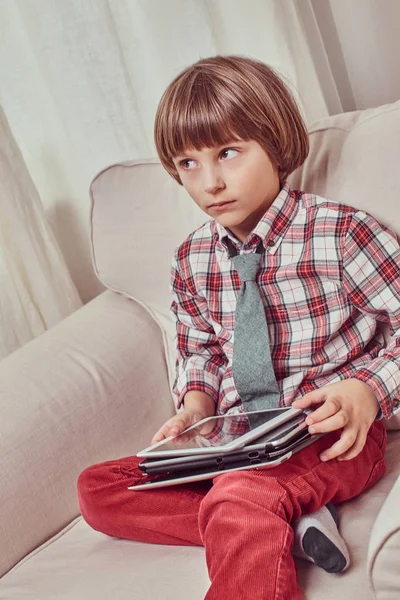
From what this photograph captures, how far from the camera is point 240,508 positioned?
2.83 ft

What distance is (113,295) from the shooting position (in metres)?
1.52

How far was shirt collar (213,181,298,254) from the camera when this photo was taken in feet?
3.60

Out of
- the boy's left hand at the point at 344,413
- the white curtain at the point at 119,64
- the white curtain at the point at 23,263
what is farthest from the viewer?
the white curtain at the point at 23,263

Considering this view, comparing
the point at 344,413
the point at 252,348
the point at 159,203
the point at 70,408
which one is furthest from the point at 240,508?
the point at 159,203

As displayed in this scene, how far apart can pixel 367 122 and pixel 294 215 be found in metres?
0.20

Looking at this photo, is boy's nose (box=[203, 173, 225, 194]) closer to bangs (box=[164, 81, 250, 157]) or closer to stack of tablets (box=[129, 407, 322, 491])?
bangs (box=[164, 81, 250, 157])

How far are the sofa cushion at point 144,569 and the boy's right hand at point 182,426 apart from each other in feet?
0.49

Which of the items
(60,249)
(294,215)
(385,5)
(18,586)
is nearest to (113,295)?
(60,249)

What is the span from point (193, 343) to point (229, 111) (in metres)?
0.40

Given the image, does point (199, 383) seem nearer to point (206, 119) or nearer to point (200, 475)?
point (200, 475)

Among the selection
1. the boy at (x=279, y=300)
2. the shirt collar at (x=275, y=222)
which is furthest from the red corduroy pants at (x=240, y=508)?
the shirt collar at (x=275, y=222)

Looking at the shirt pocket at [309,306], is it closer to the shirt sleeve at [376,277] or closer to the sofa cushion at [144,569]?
the shirt sleeve at [376,277]

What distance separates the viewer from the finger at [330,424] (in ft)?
2.92

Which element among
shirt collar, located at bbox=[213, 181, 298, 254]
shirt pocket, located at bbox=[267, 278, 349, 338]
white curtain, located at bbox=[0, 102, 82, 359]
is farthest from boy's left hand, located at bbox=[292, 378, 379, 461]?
white curtain, located at bbox=[0, 102, 82, 359]
